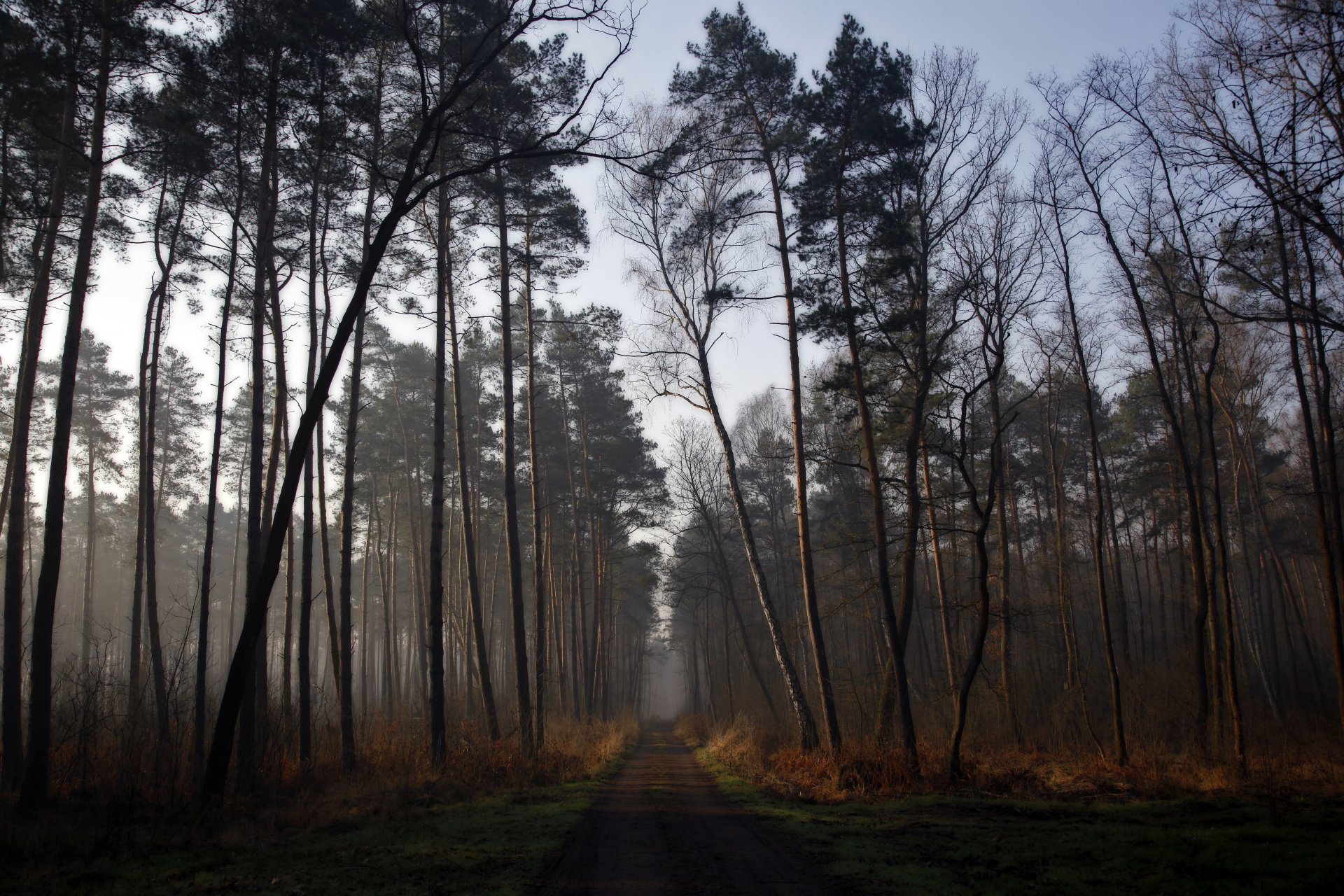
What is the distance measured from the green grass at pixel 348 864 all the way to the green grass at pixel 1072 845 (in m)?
2.91

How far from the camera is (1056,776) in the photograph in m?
13.1

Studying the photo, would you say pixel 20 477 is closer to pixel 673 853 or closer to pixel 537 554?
pixel 537 554

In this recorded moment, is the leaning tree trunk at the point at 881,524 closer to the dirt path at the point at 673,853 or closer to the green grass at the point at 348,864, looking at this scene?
the dirt path at the point at 673,853

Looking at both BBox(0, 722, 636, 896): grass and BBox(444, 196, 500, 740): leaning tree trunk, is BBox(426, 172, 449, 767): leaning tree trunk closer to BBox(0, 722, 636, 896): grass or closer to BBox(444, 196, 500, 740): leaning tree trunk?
BBox(444, 196, 500, 740): leaning tree trunk

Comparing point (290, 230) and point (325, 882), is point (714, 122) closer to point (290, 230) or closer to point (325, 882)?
point (290, 230)

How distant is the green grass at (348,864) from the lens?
555cm

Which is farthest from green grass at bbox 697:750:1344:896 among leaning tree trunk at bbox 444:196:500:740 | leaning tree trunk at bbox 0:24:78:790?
leaning tree trunk at bbox 0:24:78:790

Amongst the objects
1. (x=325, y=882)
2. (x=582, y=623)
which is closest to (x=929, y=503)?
(x=325, y=882)

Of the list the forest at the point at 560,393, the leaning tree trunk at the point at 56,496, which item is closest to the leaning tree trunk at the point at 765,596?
the forest at the point at 560,393

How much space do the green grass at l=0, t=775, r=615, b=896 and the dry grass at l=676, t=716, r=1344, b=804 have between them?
5.10 meters

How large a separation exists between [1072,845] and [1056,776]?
6.87 meters

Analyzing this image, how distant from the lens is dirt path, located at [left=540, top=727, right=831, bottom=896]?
5914mm

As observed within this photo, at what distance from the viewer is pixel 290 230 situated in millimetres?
14336

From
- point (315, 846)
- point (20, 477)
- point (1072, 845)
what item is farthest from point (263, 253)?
point (1072, 845)
